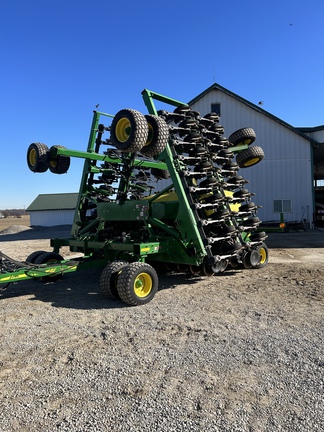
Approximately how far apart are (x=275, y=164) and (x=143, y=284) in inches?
649

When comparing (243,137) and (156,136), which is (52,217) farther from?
(156,136)

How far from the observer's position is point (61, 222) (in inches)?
1454

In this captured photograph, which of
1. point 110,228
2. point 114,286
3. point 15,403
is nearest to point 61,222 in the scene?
point 110,228

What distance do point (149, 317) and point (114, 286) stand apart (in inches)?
40.5

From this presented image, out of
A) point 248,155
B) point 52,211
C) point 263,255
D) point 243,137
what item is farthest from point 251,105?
point 52,211

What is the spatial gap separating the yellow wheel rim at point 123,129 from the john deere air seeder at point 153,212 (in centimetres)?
2

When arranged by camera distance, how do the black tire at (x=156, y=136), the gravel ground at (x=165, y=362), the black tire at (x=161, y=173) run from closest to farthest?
the gravel ground at (x=165, y=362), the black tire at (x=156, y=136), the black tire at (x=161, y=173)

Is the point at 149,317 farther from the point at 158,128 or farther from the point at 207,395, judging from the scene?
the point at 158,128

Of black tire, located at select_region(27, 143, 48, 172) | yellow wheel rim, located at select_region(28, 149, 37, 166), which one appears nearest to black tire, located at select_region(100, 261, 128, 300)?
black tire, located at select_region(27, 143, 48, 172)

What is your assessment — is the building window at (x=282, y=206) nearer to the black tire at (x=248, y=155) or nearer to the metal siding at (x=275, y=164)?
the metal siding at (x=275, y=164)

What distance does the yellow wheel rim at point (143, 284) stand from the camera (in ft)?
19.4

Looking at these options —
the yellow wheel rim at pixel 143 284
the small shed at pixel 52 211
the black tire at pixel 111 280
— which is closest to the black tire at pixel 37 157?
the black tire at pixel 111 280

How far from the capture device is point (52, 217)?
3741 centimetres

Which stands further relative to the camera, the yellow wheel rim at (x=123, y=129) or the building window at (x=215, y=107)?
the building window at (x=215, y=107)
